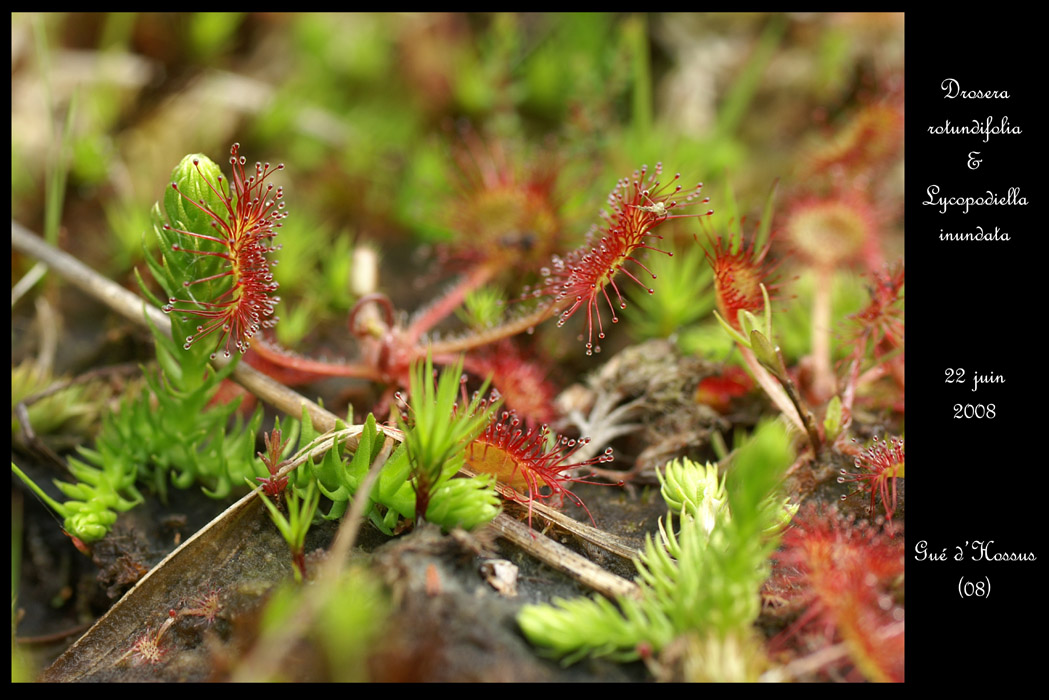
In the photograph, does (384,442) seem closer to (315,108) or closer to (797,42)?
(315,108)

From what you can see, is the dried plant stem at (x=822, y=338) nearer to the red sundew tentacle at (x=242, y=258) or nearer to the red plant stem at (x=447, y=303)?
the red plant stem at (x=447, y=303)

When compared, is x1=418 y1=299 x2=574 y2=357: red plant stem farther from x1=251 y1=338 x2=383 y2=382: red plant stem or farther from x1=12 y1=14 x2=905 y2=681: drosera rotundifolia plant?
x1=251 y1=338 x2=383 y2=382: red plant stem

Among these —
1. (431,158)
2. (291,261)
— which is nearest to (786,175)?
(431,158)

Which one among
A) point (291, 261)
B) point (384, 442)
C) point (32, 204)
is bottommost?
point (384, 442)

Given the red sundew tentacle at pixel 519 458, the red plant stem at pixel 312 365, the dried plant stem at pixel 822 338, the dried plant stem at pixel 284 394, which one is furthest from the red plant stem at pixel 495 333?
the dried plant stem at pixel 822 338

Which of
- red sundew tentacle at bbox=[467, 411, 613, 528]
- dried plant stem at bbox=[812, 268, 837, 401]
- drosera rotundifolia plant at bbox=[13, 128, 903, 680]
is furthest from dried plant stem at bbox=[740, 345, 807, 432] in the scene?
red sundew tentacle at bbox=[467, 411, 613, 528]

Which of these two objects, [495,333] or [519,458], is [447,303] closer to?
[495,333]
